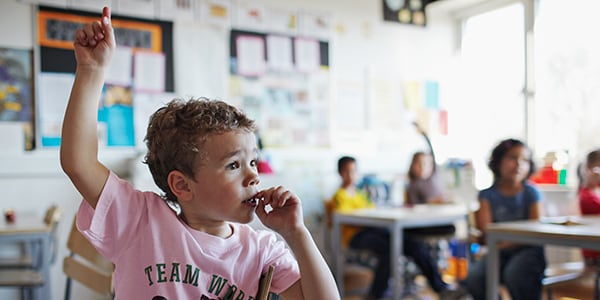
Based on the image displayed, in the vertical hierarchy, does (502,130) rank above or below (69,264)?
above

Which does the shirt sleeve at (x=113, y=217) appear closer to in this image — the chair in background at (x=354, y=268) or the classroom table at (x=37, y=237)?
the classroom table at (x=37, y=237)

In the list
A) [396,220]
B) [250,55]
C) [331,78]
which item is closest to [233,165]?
[396,220]

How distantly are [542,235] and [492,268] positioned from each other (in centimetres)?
35

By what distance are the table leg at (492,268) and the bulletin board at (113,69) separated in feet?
8.35

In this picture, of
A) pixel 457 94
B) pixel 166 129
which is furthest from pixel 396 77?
pixel 166 129

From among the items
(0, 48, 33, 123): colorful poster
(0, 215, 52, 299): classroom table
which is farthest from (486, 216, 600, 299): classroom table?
(0, 48, 33, 123): colorful poster

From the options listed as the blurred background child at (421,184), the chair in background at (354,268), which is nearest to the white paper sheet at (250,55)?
the chair in background at (354,268)

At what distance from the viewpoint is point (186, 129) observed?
102cm

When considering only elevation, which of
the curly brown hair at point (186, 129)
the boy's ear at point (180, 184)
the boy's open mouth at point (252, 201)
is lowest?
the boy's open mouth at point (252, 201)

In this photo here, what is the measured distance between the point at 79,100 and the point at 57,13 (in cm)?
313

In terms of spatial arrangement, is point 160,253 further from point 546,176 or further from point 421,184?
point 546,176

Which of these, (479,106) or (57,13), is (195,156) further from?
(479,106)

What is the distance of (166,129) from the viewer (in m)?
1.03

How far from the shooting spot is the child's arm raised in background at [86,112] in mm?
914
